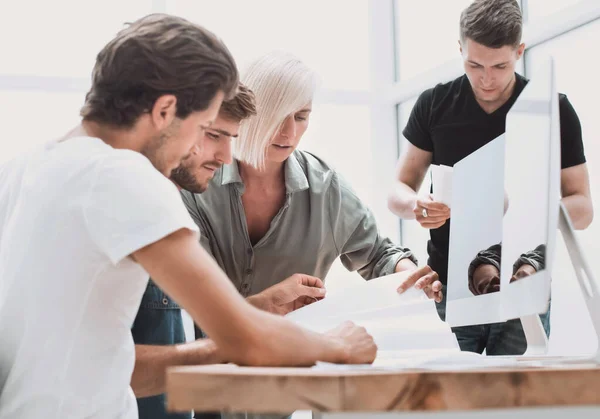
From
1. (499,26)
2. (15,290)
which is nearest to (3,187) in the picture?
(15,290)

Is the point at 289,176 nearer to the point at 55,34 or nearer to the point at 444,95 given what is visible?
the point at 444,95

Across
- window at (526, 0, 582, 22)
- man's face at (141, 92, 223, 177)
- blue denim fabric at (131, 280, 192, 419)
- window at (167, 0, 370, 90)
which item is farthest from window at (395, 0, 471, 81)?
man's face at (141, 92, 223, 177)

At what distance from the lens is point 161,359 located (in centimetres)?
118

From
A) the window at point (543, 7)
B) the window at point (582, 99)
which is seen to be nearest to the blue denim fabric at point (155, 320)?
the window at point (582, 99)

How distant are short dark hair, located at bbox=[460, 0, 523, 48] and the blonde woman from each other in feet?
1.65

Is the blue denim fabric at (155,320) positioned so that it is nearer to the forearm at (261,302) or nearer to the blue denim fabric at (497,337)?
the forearm at (261,302)

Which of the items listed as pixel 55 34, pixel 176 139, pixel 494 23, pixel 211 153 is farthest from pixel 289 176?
pixel 55 34

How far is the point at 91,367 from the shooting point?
985mm

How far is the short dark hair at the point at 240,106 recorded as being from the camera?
1.57m

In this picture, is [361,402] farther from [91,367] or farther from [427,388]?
[91,367]

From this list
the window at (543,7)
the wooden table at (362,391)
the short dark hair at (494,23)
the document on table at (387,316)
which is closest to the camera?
the wooden table at (362,391)

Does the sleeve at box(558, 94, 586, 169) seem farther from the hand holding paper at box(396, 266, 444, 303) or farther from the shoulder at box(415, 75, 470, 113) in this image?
the hand holding paper at box(396, 266, 444, 303)

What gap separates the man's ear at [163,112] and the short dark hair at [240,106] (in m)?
0.48

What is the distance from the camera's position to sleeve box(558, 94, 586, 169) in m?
1.93
